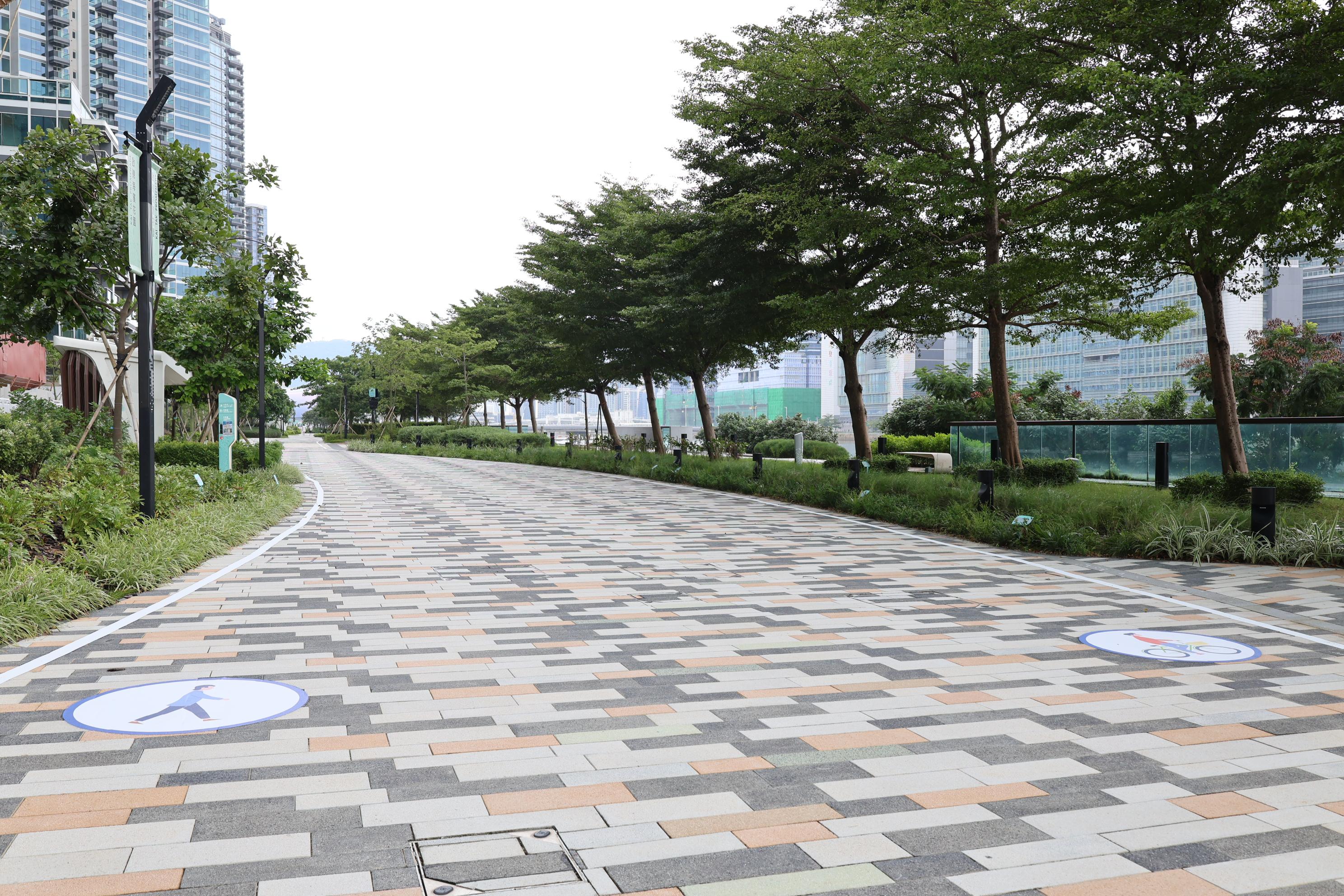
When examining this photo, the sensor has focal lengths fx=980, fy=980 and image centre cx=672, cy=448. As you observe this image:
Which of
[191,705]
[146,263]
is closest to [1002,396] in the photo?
[146,263]

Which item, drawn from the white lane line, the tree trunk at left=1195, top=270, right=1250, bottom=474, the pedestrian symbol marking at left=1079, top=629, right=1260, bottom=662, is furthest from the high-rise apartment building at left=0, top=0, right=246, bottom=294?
the pedestrian symbol marking at left=1079, top=629, right=1260, bottom=662

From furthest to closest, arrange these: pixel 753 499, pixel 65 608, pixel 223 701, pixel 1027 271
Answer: pixel 753 499 < pixel 1027 271 < pixel 65 608 < pixel 223 701

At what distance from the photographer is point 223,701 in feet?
17.4

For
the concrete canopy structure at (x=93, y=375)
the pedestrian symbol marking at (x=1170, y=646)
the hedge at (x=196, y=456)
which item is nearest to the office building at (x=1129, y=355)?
the concrete canopy structure at (x=93, y=375)

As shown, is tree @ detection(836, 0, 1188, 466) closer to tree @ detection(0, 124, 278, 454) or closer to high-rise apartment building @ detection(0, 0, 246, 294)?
tree @ detection(0, 124, 278, 454)

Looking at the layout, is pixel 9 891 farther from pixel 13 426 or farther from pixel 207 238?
pixel 13 426

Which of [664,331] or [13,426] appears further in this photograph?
[664,331]

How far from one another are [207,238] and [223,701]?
13495 millimetres

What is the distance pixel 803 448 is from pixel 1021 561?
27.2 metres

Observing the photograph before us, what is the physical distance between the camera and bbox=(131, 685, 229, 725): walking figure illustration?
4.99 meters

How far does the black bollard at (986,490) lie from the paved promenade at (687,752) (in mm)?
5117

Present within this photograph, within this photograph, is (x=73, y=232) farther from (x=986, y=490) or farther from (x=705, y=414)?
(x=705, y=414)

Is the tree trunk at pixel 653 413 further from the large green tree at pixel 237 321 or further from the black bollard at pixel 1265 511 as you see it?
the black bollard at pixel 1265 511

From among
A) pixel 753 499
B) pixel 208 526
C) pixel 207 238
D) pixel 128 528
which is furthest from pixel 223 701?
pixel 753 499
